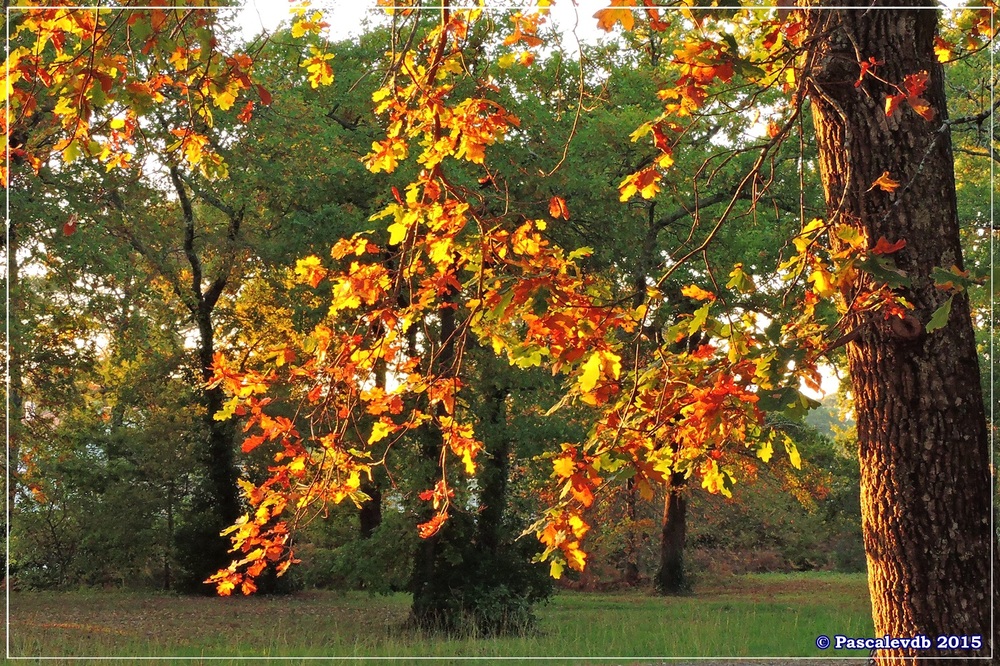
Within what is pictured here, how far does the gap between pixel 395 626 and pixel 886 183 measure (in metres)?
9.59

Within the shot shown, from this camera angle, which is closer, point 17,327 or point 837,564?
point 17,327

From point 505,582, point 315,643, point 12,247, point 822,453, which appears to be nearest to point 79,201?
point 12,247

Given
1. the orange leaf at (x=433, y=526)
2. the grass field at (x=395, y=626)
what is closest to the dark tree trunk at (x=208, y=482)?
the grass field at (x=395, y=626)

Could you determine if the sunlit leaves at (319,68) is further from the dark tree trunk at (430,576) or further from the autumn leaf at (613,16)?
the dark tree trunk at (430,576)

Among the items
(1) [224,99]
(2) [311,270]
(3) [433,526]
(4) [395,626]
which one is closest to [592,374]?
(3) [433,526]

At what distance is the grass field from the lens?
9.32 m

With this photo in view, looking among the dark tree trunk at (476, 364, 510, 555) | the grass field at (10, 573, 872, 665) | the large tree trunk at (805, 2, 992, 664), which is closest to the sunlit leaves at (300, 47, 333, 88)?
the large tree trunk at (805, 2, 992, 664)

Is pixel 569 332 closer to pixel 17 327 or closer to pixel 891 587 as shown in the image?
pixel 891 587

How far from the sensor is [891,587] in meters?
3.57

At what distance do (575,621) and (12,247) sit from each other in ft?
29.3

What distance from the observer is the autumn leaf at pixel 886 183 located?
325cm

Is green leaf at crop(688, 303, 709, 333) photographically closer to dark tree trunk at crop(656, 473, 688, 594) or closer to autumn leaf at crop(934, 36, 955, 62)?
autumn leaf at crop(934, 36, 955, 62)

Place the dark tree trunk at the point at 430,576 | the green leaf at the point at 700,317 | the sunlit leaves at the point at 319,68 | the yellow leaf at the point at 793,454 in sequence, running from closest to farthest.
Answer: the green leaf at the point at 700,317
the yellow leaf at the point at 793,454
the sunlit leaves at the point at 319,68
the dark tree trunk at the point at 430,576

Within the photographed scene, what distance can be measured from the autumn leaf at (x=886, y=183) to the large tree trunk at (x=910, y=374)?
5cm
